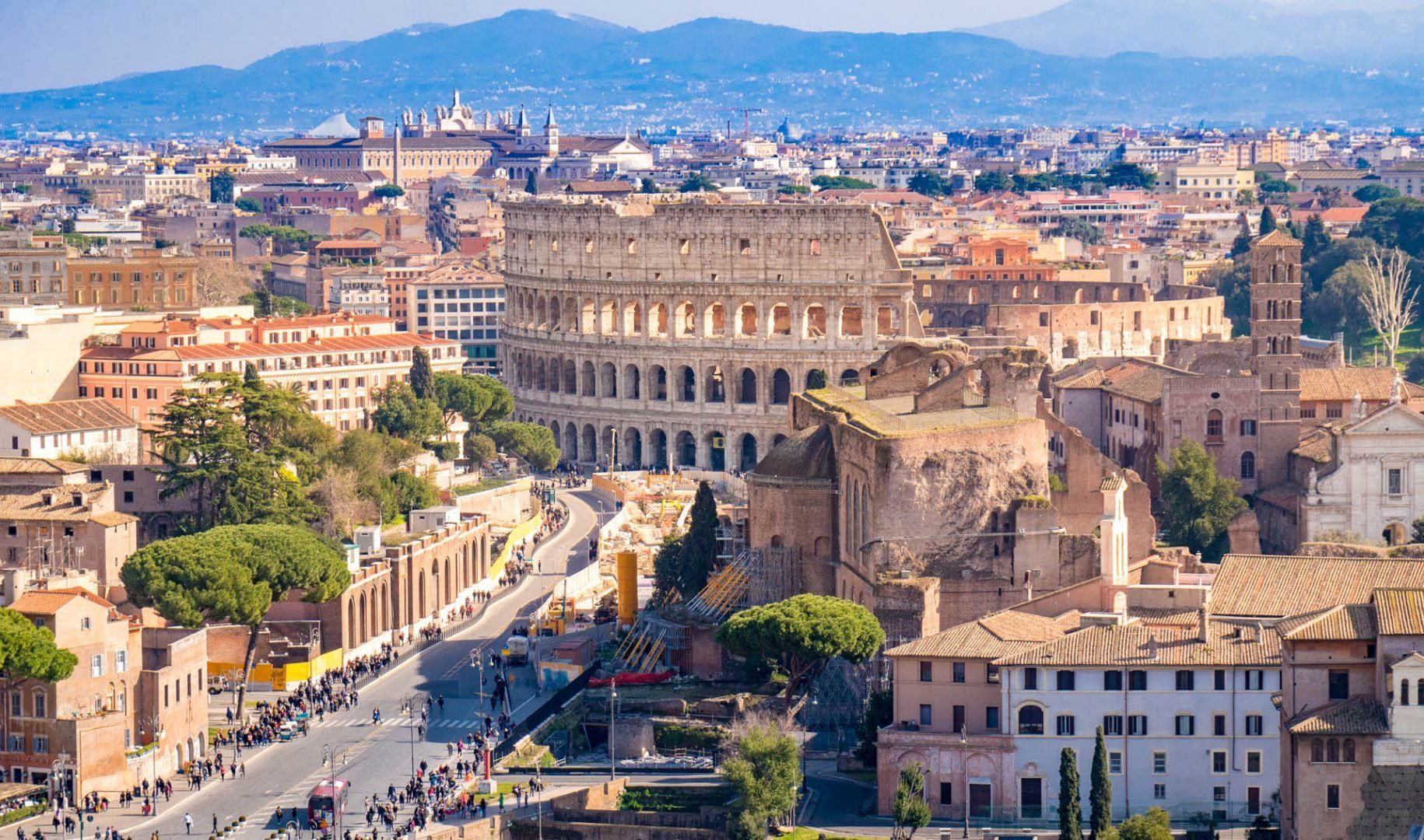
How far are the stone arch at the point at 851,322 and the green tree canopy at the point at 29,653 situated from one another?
61996mm

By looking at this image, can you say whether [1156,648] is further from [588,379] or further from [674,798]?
[588,379]

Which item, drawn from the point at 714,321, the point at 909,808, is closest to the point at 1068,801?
the point at 909,808

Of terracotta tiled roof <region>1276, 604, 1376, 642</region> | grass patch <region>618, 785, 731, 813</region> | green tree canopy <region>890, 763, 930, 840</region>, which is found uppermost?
terracotta tiled roof <region>1276, 604, 1376, 642</region>

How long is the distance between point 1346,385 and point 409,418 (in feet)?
109

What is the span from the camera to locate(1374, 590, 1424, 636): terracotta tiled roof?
5566cm

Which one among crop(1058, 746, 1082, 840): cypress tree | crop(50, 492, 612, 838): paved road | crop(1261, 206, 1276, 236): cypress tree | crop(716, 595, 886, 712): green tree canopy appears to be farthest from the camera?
crop(1261, 206, 1276, 236): cypress tree

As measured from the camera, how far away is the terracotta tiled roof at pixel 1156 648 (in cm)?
6041

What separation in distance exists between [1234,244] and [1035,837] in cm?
11661

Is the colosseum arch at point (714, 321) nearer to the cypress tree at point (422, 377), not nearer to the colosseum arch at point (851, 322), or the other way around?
the colosseum arch at point (851, 322)

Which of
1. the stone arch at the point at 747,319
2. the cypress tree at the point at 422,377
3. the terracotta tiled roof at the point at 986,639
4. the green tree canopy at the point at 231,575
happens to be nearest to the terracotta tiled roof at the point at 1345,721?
the terracotta tiled roof at the point at 986,639

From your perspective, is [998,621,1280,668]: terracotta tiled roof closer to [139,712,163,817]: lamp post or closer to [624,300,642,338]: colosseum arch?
[139,712,163,817]: lamp post

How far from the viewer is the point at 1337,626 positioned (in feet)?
188

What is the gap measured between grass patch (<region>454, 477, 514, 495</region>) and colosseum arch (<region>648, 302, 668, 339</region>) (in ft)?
73.0

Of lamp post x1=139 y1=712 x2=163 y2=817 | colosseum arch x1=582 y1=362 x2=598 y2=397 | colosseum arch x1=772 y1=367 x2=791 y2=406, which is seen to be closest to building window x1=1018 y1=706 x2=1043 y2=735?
lamp post x1=139 y1=712 x2=163 y2=817
